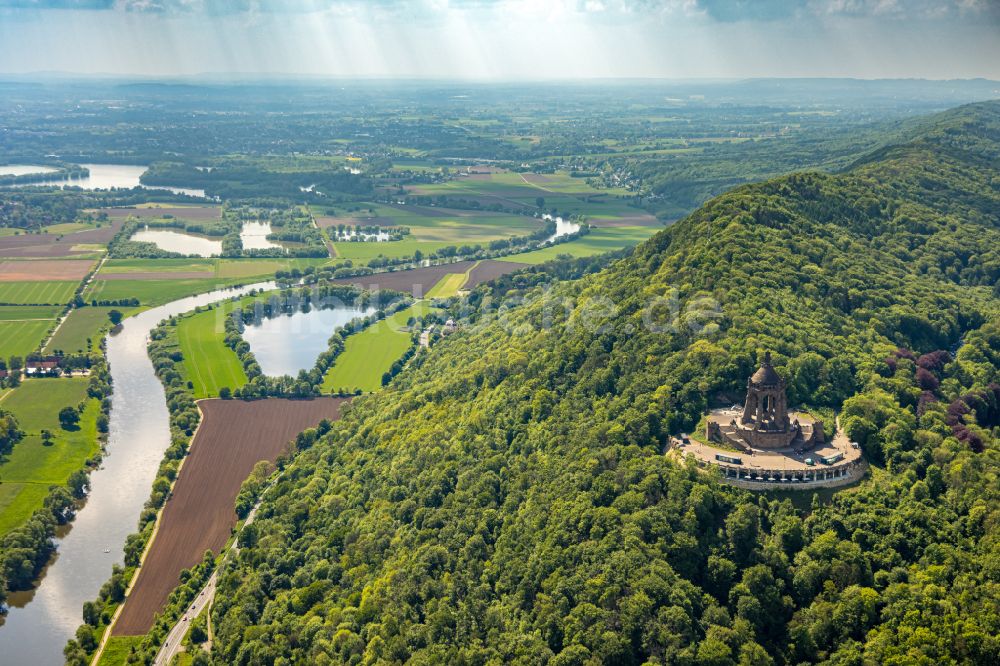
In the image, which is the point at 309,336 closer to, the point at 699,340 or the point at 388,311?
the point at 388,311

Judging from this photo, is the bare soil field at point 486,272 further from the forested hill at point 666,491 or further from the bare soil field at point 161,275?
the forested hill at point 666,491

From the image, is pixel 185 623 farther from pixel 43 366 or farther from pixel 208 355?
pixel 43 366

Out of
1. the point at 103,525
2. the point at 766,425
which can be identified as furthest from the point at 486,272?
the point at 766,425

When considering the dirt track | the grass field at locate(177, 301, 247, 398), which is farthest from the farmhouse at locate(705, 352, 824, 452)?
the dirt track

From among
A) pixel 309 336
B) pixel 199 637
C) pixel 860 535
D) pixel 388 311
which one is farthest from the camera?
pixel 388 311

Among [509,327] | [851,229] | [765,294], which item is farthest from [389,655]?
[851,229]

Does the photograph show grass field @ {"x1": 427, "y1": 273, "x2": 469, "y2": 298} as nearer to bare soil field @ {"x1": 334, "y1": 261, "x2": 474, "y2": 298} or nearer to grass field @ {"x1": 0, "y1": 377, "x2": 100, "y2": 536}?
bare soil field @ {"x1": 334, "y1": 261, "x2": 474, "y2": 298}
